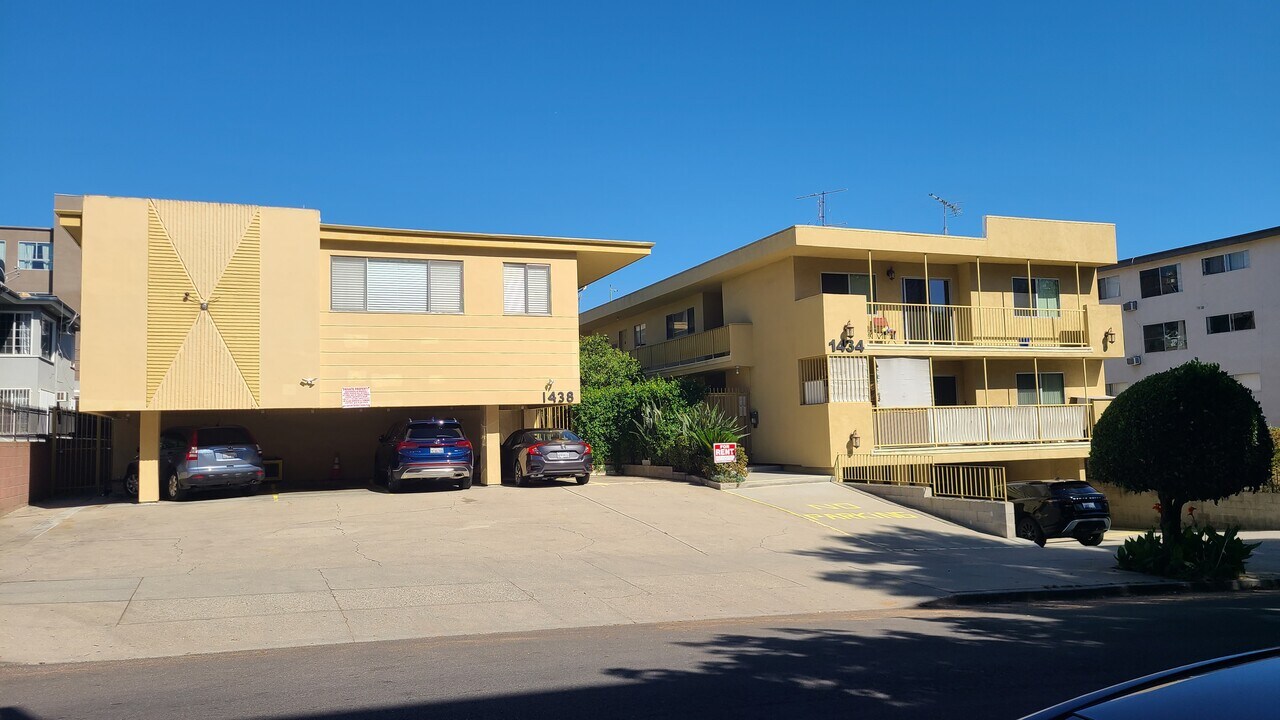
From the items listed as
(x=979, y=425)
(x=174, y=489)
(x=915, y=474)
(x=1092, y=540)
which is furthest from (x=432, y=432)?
(x=979, y=425)

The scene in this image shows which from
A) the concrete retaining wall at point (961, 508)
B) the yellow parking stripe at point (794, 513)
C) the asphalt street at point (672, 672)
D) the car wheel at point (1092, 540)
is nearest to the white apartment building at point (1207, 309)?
the car wheel at point (1092, 540)

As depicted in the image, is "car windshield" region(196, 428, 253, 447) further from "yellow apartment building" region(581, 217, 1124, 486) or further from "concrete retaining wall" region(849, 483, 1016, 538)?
"concrete retaining wall" region(849, 483, 1016, 538)

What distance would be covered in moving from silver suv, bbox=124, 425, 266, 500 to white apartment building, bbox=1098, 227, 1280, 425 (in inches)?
1337

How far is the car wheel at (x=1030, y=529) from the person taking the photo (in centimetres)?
1923

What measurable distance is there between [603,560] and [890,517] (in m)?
7.87

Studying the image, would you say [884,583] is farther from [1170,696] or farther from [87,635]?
[1170,696]

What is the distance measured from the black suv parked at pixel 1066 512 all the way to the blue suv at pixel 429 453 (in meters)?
12.3

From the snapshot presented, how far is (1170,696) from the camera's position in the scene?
2.63 metres

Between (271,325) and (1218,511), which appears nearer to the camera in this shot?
(271,325)

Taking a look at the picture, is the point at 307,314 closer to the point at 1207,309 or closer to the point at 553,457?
the point at 553,457

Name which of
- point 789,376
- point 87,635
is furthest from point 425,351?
point 87,635

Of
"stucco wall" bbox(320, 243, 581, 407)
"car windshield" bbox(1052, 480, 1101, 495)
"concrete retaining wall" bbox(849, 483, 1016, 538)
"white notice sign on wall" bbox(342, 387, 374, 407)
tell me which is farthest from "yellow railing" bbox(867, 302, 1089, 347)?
"white notice sign on wall" bbox(342, 387, 374, 407)

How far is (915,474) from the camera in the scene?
78.0 feet

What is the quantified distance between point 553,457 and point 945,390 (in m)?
13.1
